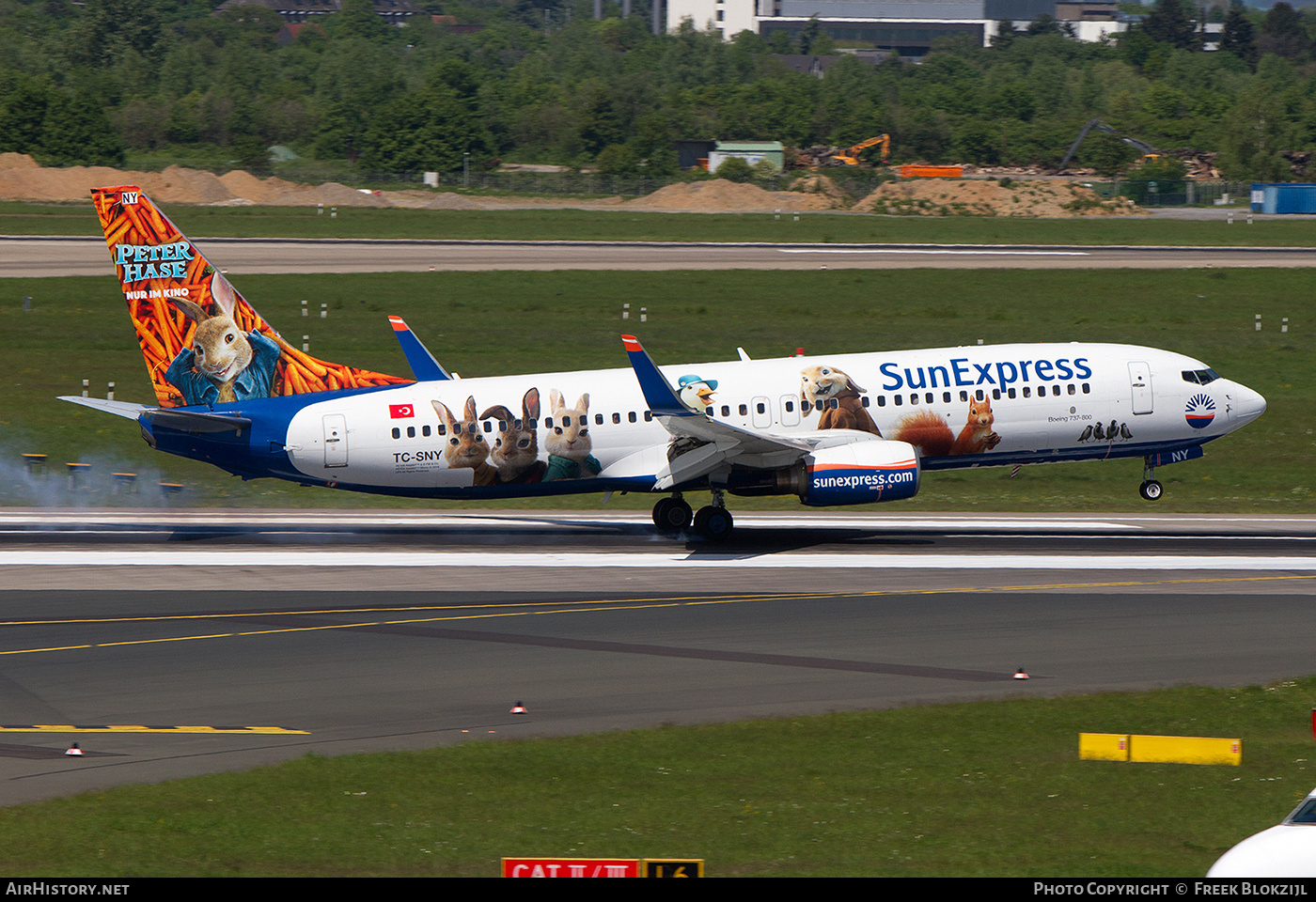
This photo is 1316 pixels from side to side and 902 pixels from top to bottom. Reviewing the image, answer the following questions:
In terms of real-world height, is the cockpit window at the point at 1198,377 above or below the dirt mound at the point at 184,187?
below

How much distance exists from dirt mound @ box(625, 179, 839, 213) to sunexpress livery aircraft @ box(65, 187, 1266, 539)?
102 meters

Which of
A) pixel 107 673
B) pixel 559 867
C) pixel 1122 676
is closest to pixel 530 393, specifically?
pixel 107 673

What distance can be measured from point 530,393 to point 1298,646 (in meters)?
20.2

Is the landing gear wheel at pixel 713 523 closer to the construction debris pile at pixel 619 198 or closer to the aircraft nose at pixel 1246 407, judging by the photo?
the aircraft nose at pixel 1246 407

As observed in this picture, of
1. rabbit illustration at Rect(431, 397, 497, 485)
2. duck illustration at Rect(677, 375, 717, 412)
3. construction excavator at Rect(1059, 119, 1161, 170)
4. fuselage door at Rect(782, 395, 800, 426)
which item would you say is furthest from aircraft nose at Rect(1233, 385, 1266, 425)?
construction excavator at Rect(1059, 119, 1161, 170)

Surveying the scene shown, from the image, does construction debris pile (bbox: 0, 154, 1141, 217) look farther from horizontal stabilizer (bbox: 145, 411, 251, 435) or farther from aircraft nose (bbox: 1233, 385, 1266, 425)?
horizontal stabilizer (bbox: 145, 411, 251, 435)

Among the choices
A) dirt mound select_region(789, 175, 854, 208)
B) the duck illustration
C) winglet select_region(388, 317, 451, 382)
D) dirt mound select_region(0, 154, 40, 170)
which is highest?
dirt mound select_region(0, 154, 40, 170)

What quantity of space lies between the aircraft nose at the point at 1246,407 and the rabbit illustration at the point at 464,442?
2182 centimetres

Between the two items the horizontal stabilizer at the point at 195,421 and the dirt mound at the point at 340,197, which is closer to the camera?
the horizontal stabilizer at the point at 195,421

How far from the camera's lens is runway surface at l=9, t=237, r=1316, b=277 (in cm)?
9331

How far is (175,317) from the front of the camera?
40.3 m

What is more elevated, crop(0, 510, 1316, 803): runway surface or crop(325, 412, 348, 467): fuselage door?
crop(325, 412, 348, 467): fuselage door

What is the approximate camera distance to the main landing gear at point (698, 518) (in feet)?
134

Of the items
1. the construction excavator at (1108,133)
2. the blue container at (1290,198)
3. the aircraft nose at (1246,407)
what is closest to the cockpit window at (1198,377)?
the aircraft nose at (1246,407)
